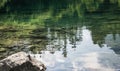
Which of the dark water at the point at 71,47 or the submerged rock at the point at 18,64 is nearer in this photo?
the submerged rock at the point at 18,64

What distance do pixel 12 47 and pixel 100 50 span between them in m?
7.80

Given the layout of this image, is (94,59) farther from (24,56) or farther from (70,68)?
(24,56)

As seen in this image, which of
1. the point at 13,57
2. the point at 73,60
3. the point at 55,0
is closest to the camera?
the point at 13,57

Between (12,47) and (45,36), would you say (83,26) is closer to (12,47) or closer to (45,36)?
(45,36)

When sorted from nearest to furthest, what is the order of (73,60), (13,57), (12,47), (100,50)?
(13,57) → (73,60) → (100,50) → (12,47)

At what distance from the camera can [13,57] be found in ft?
61.1

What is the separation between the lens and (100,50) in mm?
26562

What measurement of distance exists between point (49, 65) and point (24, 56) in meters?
3.53

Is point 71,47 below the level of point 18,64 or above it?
below

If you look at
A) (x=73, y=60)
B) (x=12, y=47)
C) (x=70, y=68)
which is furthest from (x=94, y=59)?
(x=12, y=47)

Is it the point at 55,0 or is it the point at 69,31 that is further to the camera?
the point at 55,0

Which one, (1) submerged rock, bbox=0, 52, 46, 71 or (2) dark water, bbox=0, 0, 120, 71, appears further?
(2) dark water, bbox=0, 0, 120, 71

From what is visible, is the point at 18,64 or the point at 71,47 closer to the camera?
the point at 18,64

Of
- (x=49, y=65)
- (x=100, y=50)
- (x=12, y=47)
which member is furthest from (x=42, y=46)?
(x=49, y=65)
